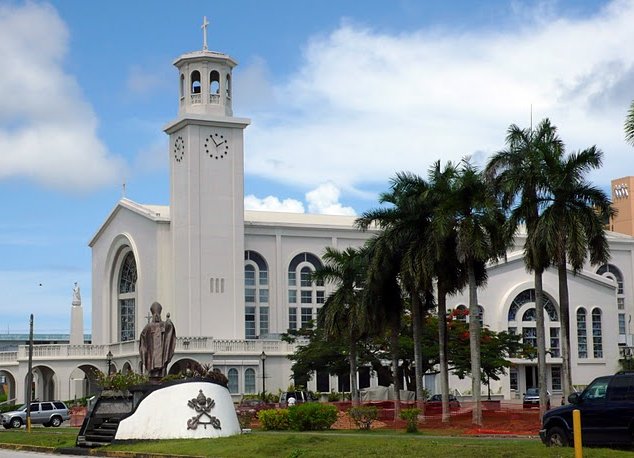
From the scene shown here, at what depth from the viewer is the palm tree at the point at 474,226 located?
41.2 meters

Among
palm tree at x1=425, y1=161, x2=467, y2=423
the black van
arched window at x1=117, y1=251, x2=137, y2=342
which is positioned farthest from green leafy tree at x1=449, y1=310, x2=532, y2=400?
the black van

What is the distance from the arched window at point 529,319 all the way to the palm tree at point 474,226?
40852 mm

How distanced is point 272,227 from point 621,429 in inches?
2290

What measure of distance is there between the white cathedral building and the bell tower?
2.6 inches

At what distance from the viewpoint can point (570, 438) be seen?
79.7 ft

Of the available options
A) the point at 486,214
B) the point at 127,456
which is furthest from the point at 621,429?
the point at 486,214

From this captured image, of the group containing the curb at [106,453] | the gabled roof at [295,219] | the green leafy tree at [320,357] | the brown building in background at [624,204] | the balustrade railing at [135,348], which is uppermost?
the brown building in background at [624,204]

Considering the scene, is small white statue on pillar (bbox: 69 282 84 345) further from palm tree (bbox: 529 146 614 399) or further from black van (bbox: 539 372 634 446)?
black van (bbox: 539 372 634 446)

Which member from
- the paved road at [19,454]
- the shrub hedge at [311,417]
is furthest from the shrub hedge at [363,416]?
the paved road at [19,454]

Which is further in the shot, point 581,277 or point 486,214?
point 581,277

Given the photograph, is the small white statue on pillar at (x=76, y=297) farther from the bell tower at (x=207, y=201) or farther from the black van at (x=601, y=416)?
the black van at (x=601, y=416)

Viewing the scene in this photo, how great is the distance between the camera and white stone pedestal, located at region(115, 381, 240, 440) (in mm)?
30531

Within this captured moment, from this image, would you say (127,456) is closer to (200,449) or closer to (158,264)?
(200,449)

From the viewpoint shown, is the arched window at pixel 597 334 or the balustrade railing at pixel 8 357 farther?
the arched window at pixel 597 334
